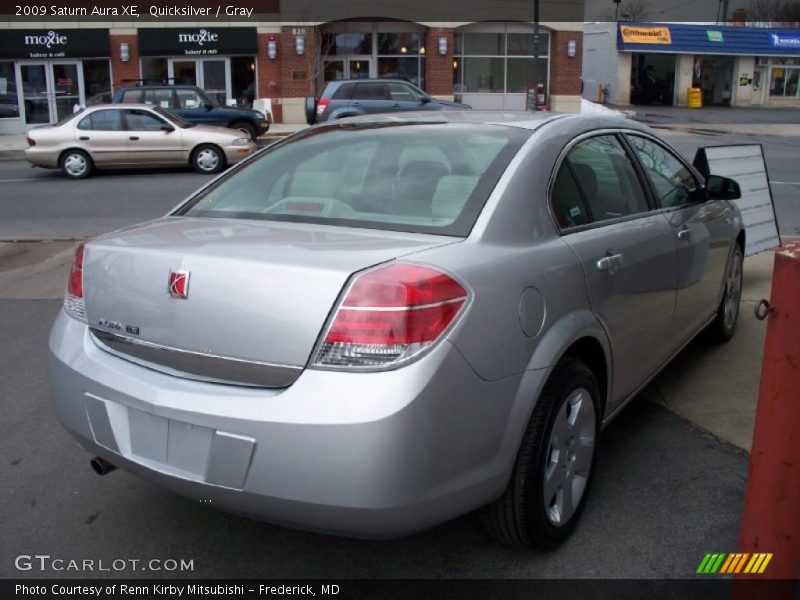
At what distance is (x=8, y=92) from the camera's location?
27484 millimetres

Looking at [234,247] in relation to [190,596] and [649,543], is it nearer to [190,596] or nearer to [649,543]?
[190,596]

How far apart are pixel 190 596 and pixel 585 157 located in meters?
2.43

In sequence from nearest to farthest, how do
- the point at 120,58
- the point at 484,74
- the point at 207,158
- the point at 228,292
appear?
the point at 228,292 < the point at 207,158 < the point at 120,58 < the point at 484,74

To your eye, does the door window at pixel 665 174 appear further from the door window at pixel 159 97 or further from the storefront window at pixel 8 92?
the storefront window at pixel 8 92

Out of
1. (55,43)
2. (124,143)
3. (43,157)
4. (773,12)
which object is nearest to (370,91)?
(124,143)

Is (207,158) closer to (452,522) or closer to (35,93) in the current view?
(452,522)

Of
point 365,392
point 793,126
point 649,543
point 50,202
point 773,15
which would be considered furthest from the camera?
point 773,15

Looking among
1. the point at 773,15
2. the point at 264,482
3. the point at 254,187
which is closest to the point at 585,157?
the point at 254,187

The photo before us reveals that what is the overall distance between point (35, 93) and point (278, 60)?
8423 mm

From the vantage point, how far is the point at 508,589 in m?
2.84

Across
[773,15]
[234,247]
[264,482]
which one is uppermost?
[773,15]

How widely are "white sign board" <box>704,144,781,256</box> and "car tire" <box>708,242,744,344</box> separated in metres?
1.11

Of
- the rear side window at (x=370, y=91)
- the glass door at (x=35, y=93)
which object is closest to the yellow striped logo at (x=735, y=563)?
the rear side window at (x=370, y=91)

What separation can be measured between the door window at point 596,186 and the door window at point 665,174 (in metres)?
0.22
